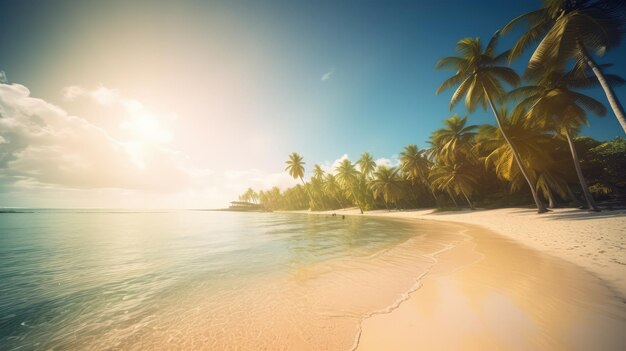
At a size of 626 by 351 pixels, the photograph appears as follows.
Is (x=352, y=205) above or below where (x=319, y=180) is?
below

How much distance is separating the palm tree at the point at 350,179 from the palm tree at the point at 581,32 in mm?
40186

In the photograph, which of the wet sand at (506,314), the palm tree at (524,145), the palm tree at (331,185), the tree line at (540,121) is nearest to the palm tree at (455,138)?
the tree line at (540,121)

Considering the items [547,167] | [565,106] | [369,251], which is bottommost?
[369,251]

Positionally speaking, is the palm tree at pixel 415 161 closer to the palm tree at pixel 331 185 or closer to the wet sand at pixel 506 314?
the palm tree at pixel 331 185

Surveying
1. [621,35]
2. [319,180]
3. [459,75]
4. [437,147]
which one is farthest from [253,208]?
[621,35]

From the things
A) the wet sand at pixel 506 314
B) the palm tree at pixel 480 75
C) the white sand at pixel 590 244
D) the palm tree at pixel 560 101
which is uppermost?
the palm tree at pixel 480 75

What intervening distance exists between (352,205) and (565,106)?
185 ft

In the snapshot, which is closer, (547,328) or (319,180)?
(547,328)

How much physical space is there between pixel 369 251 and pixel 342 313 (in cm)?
654

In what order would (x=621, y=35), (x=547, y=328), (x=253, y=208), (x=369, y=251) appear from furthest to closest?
(x=253, y=208) < (x=369, y=251) < (x=621, y=35) < (x=547, y=328)

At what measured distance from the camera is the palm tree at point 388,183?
41.3m

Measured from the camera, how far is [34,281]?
8.02 metres

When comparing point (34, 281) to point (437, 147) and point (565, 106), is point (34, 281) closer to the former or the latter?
point (565, 106)

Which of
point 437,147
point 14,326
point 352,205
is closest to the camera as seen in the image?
point 14,326
